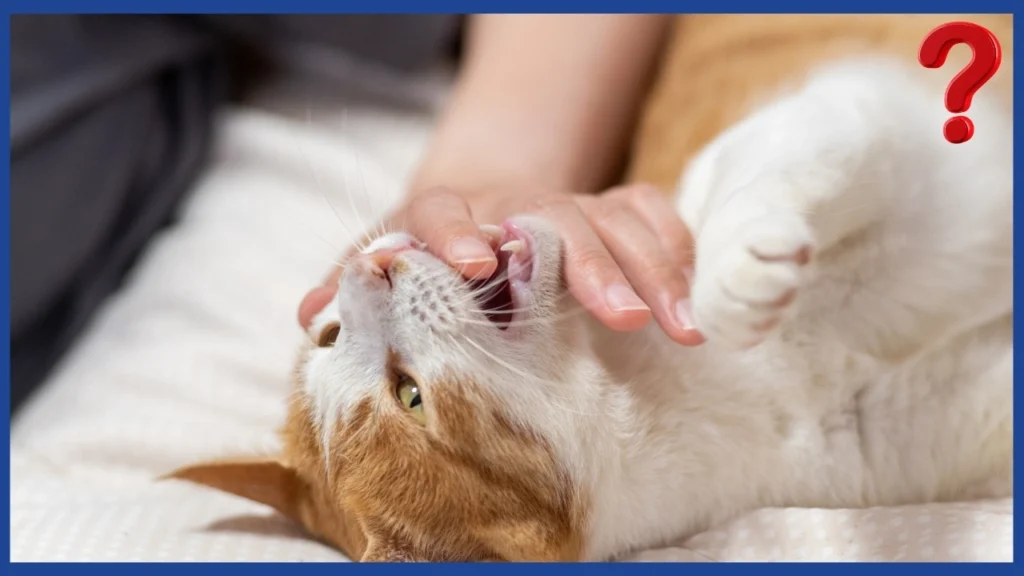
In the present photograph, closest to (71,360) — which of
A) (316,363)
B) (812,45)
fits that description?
(316,363)

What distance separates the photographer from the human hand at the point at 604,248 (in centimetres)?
85

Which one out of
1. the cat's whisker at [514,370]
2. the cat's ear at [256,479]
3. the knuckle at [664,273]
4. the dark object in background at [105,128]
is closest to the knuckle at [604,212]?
the knuckle at [664,273]

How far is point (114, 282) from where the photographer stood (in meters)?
1.65

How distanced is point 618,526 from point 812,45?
0.76m

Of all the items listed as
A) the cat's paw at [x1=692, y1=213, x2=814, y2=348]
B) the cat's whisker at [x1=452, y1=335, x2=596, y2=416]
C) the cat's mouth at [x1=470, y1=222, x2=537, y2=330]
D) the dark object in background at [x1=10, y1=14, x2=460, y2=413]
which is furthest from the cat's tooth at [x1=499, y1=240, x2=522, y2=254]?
the dark object in background at [x1=10, y1=14, x2=460, y2=413]

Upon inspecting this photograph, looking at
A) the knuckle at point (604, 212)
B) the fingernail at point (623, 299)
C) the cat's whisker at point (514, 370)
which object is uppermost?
the knuckle at point (604, 212)

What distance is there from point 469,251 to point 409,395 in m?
0.17

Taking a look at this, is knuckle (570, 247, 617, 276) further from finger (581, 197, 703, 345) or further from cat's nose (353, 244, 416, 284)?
cat's nose (353, 244, 416, 284)

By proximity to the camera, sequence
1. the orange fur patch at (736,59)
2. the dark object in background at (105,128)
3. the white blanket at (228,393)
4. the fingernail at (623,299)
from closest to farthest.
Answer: the fingernail at (623,299), the white blanket at (228,393), the orange fur patch at (736,59), the dark object in background at (105,128)

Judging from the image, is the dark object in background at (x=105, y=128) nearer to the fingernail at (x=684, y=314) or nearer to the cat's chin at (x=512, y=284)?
the cat's chin at (x=512, y=284)

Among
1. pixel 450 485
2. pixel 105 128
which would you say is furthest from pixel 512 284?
pixel 105 128

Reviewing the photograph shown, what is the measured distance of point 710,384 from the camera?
961mm

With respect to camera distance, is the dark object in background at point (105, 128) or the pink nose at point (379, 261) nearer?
the pink nose at point (379, 261)

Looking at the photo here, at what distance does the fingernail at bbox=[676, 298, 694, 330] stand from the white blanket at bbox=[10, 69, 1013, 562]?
27 cm
